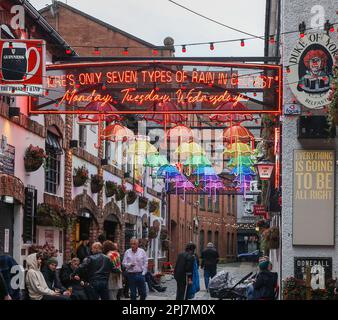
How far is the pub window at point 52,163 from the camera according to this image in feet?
78.1

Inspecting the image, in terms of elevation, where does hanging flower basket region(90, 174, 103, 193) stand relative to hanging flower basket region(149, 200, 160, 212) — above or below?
above

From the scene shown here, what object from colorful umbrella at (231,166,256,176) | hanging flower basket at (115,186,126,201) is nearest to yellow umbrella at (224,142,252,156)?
colorful umbrella at (231,166,256,176)

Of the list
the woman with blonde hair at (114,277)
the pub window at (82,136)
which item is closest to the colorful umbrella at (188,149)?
the pub window at (82,136)

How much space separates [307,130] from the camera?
18.1 metres

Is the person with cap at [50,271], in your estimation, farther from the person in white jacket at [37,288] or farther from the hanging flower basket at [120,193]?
the hanging flower basket at [120,193]

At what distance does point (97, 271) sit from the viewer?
58.4 feet

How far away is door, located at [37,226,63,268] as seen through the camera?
22.7 m

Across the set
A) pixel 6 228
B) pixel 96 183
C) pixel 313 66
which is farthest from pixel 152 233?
pixel 313 66

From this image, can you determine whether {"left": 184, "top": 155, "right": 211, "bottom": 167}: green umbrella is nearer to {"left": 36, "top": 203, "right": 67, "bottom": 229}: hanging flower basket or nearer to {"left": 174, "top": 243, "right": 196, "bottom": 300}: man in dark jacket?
{"left": 36, "top": 203, "right": 67, "bottom": 229}: hanging flower basket

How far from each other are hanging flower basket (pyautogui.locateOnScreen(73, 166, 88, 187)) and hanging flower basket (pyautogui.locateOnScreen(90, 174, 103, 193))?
1.76 meters

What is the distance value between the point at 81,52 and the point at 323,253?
78.7ft

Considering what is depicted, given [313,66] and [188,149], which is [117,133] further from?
[313,66]
